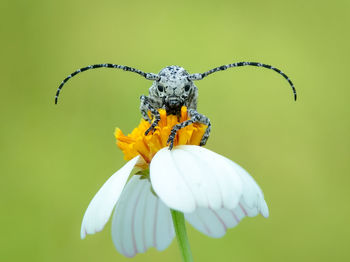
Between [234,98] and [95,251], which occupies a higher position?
[234,98]

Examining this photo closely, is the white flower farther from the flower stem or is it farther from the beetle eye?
the beetle eye

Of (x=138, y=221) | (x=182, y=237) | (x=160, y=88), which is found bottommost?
(x=182, y=237)

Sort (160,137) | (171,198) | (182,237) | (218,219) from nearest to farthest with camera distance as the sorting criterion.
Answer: (171,198)
(182,237)
(160,137)
(218,219)

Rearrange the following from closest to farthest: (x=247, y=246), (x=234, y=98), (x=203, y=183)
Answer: (x=203, y=183)
(x=247, y=246)
(x=234, y=98)

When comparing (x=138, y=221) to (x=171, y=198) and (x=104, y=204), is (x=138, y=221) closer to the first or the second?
(x=104, y=204)

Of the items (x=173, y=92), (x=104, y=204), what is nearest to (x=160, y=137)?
(x=173, y=92)
